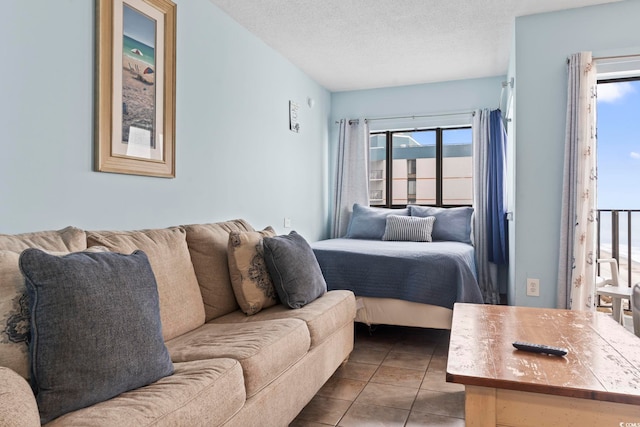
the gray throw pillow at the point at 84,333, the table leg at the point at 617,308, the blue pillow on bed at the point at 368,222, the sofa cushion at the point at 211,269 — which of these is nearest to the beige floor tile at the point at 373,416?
the sofa cushion at the point at 211,269

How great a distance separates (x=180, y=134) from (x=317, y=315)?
1.42 metres

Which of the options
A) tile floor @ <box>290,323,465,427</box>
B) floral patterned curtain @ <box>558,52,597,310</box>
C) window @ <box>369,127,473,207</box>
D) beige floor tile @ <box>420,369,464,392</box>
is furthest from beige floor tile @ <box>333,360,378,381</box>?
window @ <box>369,127,473,207</box>

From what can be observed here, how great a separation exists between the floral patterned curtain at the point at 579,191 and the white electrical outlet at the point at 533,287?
6.3 inches

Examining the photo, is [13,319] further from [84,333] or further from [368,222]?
[368,222]

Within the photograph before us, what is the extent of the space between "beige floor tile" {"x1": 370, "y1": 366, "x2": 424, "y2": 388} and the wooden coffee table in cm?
106

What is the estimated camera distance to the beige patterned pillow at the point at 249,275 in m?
2.37

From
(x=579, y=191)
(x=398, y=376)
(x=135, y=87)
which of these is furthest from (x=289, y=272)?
(x=579, y=191)

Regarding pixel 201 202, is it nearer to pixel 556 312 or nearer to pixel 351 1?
pixel 351 1

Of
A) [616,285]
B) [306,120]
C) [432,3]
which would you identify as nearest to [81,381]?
[432,3]

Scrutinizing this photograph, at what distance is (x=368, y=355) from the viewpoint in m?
3.08

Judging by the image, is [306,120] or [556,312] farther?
[306,120]

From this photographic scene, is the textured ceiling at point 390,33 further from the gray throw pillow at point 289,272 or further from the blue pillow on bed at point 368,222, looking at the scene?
the gray throw pillow at point 289,272

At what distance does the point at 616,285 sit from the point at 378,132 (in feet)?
9.94

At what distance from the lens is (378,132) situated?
538 cm
